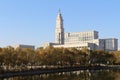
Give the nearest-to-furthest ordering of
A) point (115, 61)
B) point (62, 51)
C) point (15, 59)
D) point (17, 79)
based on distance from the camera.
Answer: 1. point (17, 79)
2. point (15, 59)
3. point (62, 51)
4. point (115, 61)

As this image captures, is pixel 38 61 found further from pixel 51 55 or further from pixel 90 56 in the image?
pixel 90 56

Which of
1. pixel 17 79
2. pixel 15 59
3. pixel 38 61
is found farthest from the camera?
pixel 38 61

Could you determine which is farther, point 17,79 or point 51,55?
point 51,55

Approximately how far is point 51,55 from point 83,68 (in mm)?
18401

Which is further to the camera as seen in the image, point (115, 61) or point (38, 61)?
point (115, 61)

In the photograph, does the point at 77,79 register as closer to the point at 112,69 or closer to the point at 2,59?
the point at 2,59

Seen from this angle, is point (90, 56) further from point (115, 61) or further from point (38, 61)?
point (38, 61)

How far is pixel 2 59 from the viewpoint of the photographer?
3442 inches

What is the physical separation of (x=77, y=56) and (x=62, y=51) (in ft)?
31.6

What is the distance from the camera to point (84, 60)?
12825cm

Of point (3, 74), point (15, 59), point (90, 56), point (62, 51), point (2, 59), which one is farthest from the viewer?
point (90, 56)

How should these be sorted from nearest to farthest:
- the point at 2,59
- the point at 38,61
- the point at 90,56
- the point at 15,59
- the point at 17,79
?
the point at 17,79, the point at 2,59, the point at 15,59, the point at 38,61, the point at 90,56

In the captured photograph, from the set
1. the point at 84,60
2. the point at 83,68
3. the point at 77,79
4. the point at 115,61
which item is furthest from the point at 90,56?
the point at 77,79

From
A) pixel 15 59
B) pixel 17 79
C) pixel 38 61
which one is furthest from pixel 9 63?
pixel 17 79
